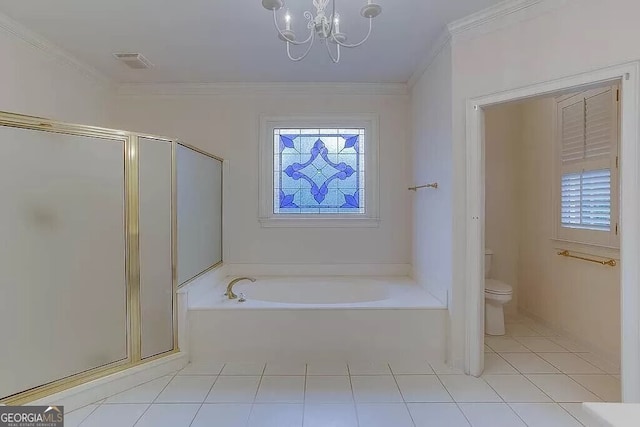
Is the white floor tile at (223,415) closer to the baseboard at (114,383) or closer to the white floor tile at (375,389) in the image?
the baseboard at (114,383)

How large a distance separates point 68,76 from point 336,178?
2472 mm

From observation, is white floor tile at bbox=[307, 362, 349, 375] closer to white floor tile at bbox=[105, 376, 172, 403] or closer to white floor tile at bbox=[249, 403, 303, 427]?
white floor tile at bbox=[249, 403, 303, 427]

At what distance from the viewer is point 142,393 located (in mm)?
2002

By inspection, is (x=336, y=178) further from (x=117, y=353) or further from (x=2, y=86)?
(x=2, y=86)

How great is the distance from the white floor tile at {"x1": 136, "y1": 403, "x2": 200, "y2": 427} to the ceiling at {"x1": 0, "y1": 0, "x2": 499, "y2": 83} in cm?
238

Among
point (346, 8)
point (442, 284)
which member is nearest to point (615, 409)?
point (442, 284)

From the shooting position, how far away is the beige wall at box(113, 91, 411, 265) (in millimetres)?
3279

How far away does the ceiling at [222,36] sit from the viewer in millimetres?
2012

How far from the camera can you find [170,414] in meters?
1.80

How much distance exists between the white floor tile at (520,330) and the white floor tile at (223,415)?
7.88 ft

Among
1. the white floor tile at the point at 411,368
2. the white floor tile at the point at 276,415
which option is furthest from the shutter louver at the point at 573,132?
the white floor tile at the point at 276,415

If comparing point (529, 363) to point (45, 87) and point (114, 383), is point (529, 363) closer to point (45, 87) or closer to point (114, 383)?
point (114, 383)

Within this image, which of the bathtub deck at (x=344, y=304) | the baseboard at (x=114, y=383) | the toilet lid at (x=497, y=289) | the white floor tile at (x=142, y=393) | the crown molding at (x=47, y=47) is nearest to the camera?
the baseboard at (x=114, y=383)

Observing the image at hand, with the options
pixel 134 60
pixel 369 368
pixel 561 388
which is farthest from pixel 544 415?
pixel 134 60
